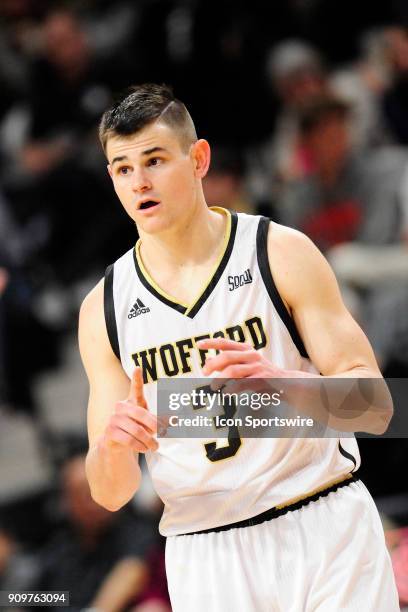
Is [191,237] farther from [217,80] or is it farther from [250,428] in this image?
[217,80]

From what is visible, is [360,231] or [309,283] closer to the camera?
[309,283]

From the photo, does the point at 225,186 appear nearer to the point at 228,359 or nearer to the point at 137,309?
the point at 137,309

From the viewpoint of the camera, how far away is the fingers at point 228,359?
374 cm

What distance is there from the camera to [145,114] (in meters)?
4.21

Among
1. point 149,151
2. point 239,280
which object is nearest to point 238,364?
point 239,280

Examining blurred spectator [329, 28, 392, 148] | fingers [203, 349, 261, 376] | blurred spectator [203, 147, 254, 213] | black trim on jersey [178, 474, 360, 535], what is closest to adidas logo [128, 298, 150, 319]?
fingers [203, 349, 261, 376]

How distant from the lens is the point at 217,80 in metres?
10.0

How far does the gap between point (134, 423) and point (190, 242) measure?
82 cm

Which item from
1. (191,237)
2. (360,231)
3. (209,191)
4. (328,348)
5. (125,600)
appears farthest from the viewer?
(360,231)

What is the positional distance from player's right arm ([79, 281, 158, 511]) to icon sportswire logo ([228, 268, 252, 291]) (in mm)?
496

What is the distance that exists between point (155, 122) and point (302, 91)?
5.89 metres

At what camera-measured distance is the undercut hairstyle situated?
420 centimetres

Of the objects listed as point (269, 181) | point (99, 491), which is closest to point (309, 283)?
point (99, 491)

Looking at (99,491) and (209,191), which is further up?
(209,191)
